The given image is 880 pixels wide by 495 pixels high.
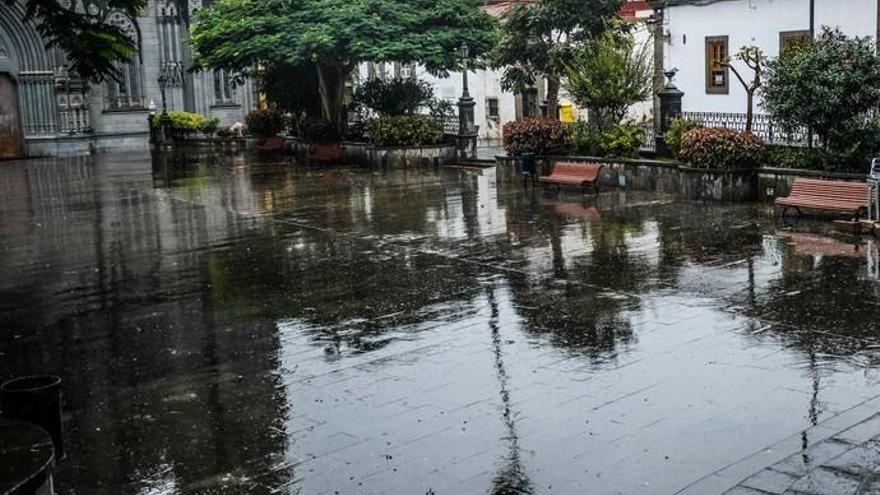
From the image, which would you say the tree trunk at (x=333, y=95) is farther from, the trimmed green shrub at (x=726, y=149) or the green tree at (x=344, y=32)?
the trimmed green shrub at (x=726, y=149)

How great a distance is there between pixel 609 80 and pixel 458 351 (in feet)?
50.0

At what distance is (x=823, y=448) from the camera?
7.34 m

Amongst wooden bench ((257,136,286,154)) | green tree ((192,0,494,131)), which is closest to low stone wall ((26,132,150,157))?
wooden bench ((257,136,286,154))

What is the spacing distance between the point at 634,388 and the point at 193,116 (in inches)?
1690

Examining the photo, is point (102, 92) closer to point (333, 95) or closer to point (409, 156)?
point (333, 95)

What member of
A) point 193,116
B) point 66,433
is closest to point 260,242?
point 66,433

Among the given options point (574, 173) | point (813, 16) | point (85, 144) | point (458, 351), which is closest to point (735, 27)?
point (813, 16)

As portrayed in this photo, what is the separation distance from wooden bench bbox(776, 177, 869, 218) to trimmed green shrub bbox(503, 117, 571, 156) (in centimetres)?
780

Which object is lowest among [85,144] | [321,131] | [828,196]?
[828,196]

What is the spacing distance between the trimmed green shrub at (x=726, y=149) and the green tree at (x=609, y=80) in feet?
12.3

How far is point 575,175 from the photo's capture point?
75.0 ft

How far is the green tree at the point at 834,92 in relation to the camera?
1858cm

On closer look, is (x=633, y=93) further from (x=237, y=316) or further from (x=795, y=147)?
(x=237, y=316)

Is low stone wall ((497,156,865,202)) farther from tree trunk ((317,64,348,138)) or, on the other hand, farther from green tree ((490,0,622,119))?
tree trunk ((317,64,348,138))
